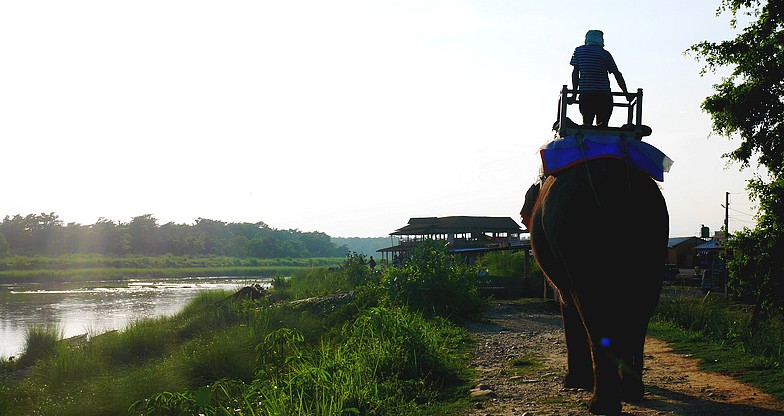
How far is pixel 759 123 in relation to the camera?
12102 mm

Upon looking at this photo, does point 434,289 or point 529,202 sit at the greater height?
point 529,202

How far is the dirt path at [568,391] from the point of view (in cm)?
507

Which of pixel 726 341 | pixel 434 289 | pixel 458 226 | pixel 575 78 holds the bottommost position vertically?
pixel 726 341

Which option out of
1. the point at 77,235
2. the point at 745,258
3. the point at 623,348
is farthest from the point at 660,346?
the point at 77,235

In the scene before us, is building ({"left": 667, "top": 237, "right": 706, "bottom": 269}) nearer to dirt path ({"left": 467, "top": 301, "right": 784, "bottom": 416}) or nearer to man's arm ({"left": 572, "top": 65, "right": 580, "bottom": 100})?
dirt path ({"left": 467, "top": 301, "right": 784, "bottom": 416})

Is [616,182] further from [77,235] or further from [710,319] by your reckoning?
[77,235]

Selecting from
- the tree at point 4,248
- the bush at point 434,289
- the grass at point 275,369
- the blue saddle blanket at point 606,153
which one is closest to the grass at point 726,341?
the blue saddle blanket at point 606,153

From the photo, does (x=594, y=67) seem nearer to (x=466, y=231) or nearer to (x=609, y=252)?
(x=609, y=252)

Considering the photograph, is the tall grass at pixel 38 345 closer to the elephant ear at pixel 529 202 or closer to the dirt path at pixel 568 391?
the dirt path at pixel 568 391

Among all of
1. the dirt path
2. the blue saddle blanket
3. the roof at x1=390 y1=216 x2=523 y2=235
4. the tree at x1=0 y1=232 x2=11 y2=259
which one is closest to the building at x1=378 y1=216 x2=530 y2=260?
the roof at x1=390 y1=216 x2=523 y2=235

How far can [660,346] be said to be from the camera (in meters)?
8.91

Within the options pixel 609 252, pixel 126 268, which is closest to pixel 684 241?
pixel 609 252

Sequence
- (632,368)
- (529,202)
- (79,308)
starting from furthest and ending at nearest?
(79,308)
(529,202)
(632,368)

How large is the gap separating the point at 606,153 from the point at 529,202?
1.58 meters
